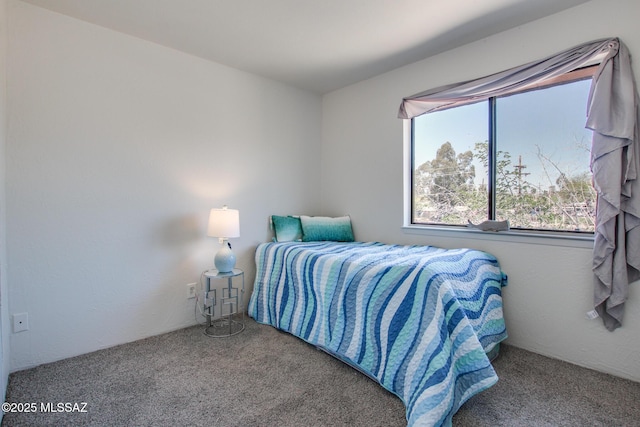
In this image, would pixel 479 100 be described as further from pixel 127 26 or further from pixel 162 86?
pixel 127 26

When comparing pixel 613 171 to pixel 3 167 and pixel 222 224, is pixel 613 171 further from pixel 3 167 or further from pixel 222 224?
pixel 3 167

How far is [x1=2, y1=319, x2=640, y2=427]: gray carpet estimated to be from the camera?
5.08ft

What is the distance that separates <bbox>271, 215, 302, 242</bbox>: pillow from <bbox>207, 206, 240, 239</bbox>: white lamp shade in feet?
2.03

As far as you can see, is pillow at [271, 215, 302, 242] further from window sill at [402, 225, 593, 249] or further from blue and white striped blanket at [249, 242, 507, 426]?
window sill at [402, 225, 593, 249]

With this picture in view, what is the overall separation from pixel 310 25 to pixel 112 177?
71.2 inches

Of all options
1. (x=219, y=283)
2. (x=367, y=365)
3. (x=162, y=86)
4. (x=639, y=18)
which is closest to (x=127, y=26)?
(x=162, y=86)

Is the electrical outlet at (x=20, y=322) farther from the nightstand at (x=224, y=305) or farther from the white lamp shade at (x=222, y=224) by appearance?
the white lamp shade at (x=222, y=224)

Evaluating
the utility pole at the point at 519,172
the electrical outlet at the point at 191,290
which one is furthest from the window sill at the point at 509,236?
the electrical outlet at the point at 191,290

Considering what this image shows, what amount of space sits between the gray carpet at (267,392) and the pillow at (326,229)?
1166 mm

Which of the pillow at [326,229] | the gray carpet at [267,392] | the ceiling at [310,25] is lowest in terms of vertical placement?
the gray carpet at [267,392]

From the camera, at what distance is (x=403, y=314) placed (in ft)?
5.69

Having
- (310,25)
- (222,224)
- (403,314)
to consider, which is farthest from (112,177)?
(403,314)

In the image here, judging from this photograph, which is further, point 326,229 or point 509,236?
point 326,229

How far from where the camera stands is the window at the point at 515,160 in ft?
7.13
